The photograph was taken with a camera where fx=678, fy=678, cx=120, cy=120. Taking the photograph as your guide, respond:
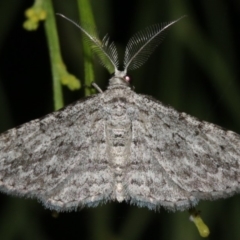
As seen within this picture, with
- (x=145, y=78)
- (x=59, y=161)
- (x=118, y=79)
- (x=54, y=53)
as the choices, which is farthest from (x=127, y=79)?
(x=145, y=78)

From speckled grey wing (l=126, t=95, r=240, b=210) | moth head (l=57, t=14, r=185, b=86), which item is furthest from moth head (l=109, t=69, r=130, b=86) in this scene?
speckled grey wing (l=126, t=95, r=240, b=210)

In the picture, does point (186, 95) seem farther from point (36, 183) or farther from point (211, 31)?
point (36, 183)

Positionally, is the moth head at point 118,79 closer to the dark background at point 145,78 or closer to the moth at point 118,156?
the moth at point 118,156

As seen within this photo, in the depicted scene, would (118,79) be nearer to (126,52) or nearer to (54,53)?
(126,52)

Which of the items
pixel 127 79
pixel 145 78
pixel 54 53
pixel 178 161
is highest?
pixel 54 53

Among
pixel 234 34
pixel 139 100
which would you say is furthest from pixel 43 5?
pixel 234 34

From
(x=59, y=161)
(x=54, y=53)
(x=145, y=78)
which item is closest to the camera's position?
(x=59, y=161)

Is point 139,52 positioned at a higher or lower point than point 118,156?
higher

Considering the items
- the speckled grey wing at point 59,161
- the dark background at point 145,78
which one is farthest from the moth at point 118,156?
the dark background at point 145,78
